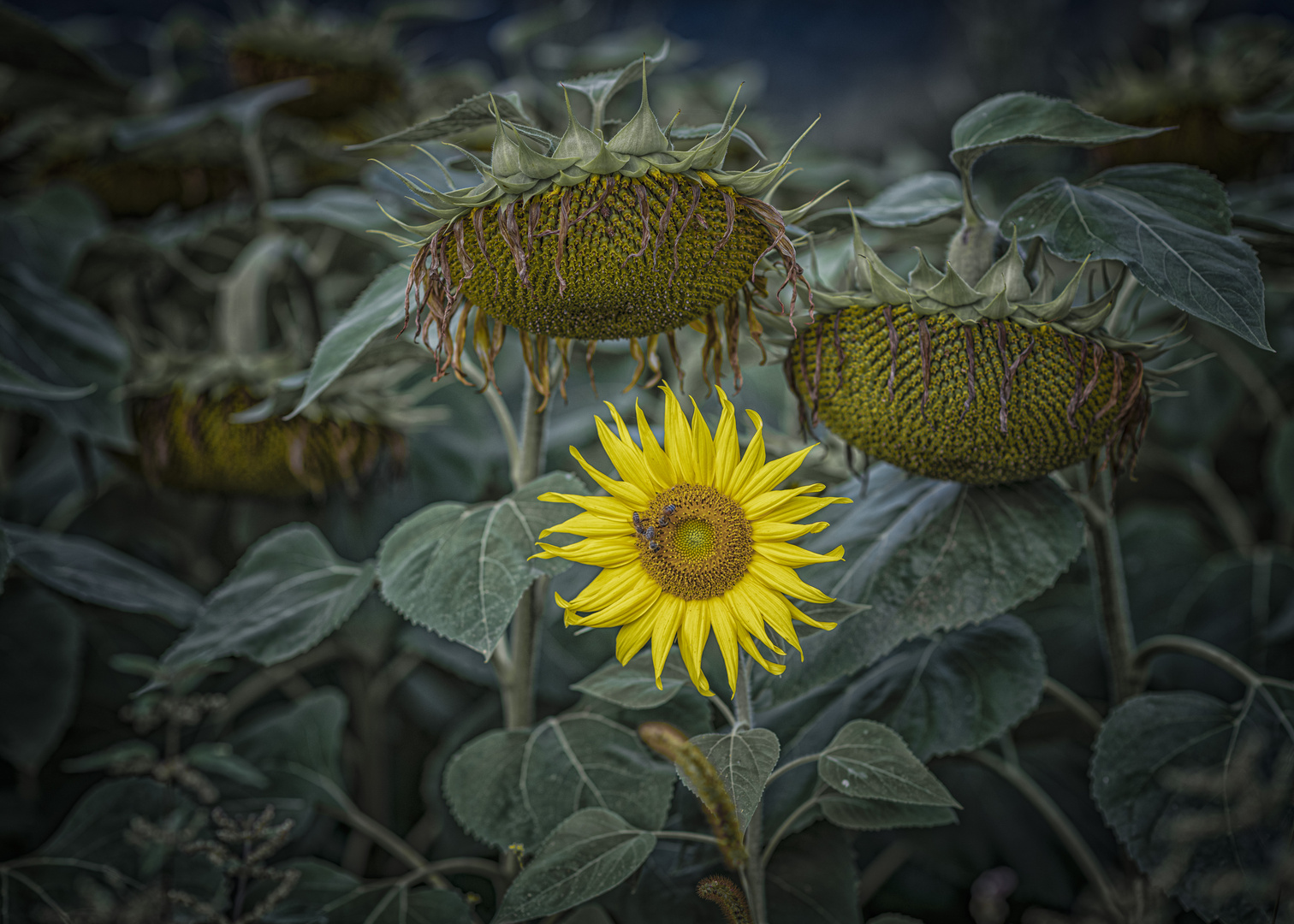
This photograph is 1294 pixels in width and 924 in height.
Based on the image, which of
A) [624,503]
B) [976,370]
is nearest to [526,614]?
[624,503]

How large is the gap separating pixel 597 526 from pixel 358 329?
0.69ft

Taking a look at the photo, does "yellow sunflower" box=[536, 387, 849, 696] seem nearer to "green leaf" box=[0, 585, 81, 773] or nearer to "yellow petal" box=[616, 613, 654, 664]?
"yellow petal" box=[616, 613, 654, 664]

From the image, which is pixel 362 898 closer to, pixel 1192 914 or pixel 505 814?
pixel 505 814

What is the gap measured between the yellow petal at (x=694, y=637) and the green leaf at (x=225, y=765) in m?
0.45

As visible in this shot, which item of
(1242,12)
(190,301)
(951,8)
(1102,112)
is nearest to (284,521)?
(190,301)

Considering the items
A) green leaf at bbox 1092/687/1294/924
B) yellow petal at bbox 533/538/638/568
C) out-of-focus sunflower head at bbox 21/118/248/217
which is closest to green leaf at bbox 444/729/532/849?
yellow petal at bbox 533/538/638/568

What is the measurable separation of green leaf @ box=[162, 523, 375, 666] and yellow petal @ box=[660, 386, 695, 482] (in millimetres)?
252

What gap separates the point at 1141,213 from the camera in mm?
488

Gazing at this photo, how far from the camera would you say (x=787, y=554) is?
0.41 meters

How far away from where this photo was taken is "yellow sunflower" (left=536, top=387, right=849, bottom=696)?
0.41 meters

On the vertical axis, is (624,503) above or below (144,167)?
below

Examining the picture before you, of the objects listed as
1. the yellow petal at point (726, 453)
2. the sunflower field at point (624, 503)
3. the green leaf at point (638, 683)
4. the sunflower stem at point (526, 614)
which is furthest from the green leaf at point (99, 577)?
the yellow petal at point (726, 453)

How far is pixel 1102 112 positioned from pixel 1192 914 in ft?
2.67

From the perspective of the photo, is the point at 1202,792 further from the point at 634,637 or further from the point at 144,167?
the point at 144,167
